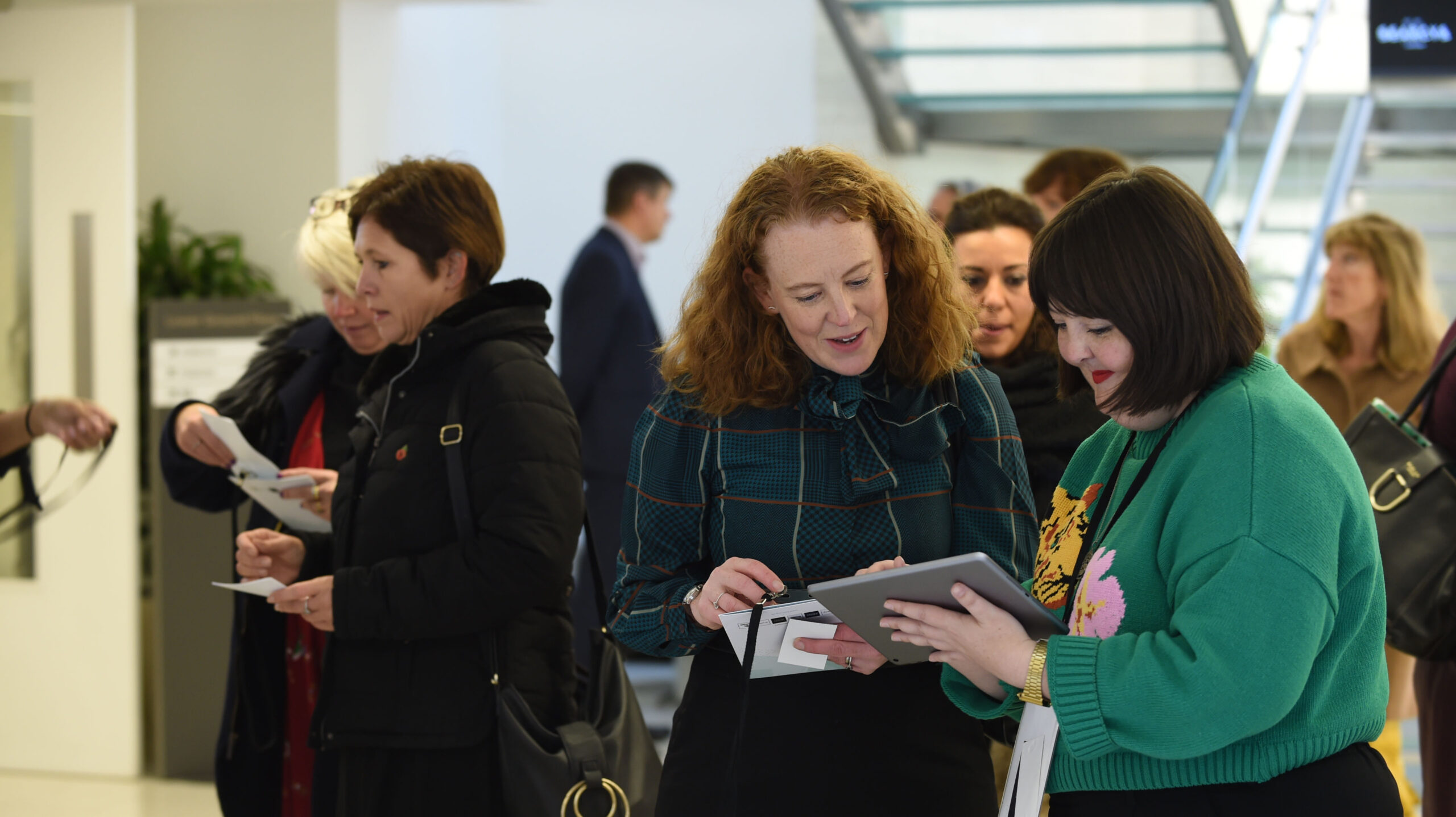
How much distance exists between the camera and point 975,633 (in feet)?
4.48

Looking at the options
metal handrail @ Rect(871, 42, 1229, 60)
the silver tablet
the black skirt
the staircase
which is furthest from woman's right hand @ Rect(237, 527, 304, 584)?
metal handrail @ Rect(871, 42, 1229, 60)

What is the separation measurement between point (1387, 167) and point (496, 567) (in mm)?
9012

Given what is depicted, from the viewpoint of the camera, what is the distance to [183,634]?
4527 mm

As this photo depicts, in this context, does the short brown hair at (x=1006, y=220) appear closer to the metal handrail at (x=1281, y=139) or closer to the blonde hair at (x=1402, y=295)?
the blonde hair at (x=1402, y=295)

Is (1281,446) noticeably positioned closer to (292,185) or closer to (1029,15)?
(292,185)

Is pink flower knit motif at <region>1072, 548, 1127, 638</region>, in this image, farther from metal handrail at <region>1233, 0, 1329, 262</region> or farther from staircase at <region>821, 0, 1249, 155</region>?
staircase at <region>821, 0, 1249, 155</region>

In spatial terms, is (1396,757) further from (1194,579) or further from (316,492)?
(316,492)

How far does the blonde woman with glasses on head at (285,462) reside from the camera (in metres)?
2.51

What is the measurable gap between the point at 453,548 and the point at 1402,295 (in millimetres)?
3583

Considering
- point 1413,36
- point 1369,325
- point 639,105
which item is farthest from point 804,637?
point 639,105

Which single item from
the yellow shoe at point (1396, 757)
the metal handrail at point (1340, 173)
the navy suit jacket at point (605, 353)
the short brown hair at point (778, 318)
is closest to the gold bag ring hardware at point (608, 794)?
the short brown hair at point (778, 318)

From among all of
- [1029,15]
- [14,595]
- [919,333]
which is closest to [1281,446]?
[919,333]

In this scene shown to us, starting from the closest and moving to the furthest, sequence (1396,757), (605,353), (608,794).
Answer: (608,794) < (1396,757) < (605,353)

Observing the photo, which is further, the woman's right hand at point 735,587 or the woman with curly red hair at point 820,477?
the woman with curly red hair at point 820,477
